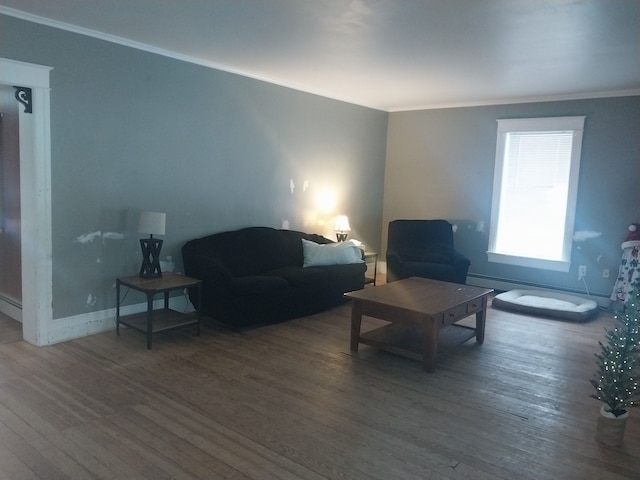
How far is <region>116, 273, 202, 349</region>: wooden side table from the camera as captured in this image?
3814 mm

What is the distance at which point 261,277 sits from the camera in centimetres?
451

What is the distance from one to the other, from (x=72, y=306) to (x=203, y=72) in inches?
93.7

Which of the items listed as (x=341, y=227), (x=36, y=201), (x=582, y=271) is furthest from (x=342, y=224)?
(x=36, y=201)

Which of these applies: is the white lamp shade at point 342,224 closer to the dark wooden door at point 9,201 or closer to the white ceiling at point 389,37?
the white ceiling at point 389,37

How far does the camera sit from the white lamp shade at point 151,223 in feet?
13.2

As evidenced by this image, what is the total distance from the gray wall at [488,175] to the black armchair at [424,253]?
1.81 feet

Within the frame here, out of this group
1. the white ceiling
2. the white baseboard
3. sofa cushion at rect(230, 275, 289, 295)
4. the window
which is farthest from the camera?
the window

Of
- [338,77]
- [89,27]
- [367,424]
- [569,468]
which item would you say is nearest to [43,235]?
[89,27]

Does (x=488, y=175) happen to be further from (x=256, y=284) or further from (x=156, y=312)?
(x=156, y=312)

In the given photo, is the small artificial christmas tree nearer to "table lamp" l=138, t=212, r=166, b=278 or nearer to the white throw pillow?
the white throw pillow

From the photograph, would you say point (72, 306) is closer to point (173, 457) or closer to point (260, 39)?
point (173, 457)

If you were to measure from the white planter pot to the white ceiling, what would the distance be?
2.25 m

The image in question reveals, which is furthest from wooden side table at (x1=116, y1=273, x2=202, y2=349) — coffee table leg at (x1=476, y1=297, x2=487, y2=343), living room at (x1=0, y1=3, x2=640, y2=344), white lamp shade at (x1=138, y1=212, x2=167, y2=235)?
coffee table leg at (x1=476, y1=297, x2=487, y2=343)

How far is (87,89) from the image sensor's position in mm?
3883
